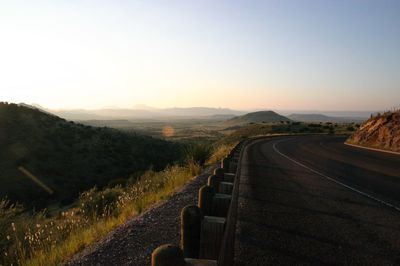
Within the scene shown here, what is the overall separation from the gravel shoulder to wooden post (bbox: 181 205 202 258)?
184 cm

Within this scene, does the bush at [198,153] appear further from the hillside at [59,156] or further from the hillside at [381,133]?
the hillside at [381,133]

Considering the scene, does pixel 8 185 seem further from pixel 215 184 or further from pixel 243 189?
pixel 215 184

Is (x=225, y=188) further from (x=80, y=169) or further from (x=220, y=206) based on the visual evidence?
(x=80, y=169)

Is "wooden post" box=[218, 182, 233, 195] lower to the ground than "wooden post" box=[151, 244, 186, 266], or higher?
lower

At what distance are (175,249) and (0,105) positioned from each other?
50304 mm

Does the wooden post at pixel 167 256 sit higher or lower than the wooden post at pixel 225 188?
higher

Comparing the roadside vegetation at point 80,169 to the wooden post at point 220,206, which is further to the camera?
the roadside vegetation at point 80,169

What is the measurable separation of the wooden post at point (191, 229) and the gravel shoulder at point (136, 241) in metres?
1.84

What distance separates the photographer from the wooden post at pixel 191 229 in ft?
9.44

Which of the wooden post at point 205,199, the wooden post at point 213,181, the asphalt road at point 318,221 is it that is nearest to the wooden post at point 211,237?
the wooden post at point 205,199

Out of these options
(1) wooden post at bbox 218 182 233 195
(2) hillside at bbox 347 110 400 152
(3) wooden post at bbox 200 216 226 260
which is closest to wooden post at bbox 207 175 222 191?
(1) wooden post at bbox 218 182 233 195

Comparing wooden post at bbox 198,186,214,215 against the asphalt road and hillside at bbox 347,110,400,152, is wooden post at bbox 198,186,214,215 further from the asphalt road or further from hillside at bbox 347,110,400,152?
hillside at bbox 347,110,400,152

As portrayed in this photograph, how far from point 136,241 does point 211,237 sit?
2.88 metres

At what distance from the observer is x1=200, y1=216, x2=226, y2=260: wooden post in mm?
3004
